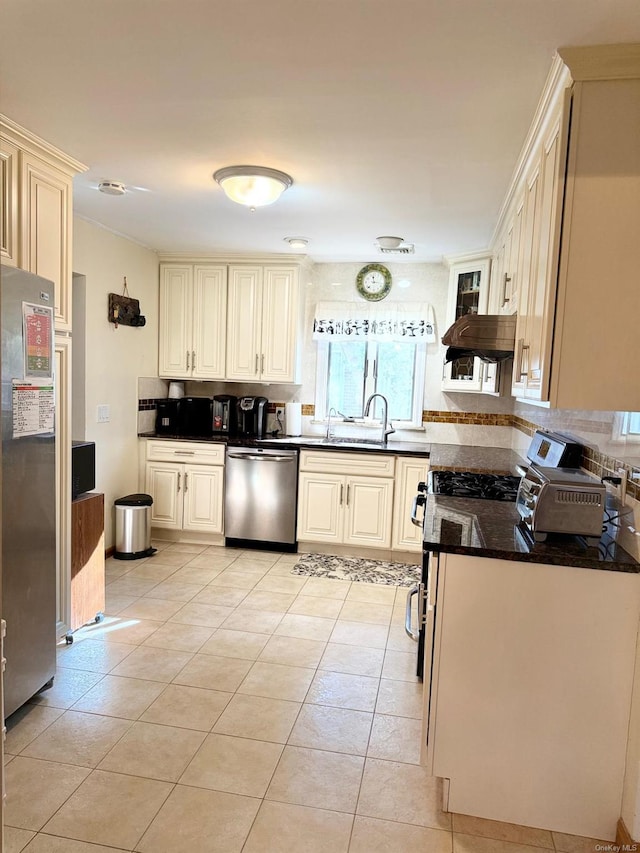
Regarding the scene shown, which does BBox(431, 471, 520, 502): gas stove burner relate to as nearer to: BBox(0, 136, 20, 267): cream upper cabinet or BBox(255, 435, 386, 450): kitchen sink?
BBox(255, 435, 386, 450): kitchen sink

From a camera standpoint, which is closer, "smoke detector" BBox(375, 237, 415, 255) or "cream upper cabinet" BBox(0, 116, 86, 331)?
"cream upper cabinet" BBox(0, 116, 86, 331)

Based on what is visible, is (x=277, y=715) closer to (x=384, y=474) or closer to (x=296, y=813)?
(x=296, y=813)

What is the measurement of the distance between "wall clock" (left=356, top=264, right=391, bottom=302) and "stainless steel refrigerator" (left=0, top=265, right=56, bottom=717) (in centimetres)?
299

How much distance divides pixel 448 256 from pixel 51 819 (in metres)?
4.13

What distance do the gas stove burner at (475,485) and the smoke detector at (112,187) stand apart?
2.27 meters

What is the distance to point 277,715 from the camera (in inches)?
95.0

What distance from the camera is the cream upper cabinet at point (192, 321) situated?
4.82 meters

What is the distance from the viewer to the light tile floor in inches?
70.6

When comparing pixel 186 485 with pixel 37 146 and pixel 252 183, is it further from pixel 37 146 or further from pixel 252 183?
pixel 37 146

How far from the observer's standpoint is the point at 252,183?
109 inches

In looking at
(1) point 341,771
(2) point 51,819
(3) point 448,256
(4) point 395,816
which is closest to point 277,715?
(1) point 341,771

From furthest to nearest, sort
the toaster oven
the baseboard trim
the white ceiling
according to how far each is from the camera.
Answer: the toaster oven < the baseboard trim < the white ceiling

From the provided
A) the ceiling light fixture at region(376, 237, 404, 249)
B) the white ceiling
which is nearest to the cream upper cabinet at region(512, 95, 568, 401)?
the white ceiling

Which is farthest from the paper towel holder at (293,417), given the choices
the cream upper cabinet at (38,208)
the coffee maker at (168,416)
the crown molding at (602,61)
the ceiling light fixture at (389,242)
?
the crown molding at (602,61)
